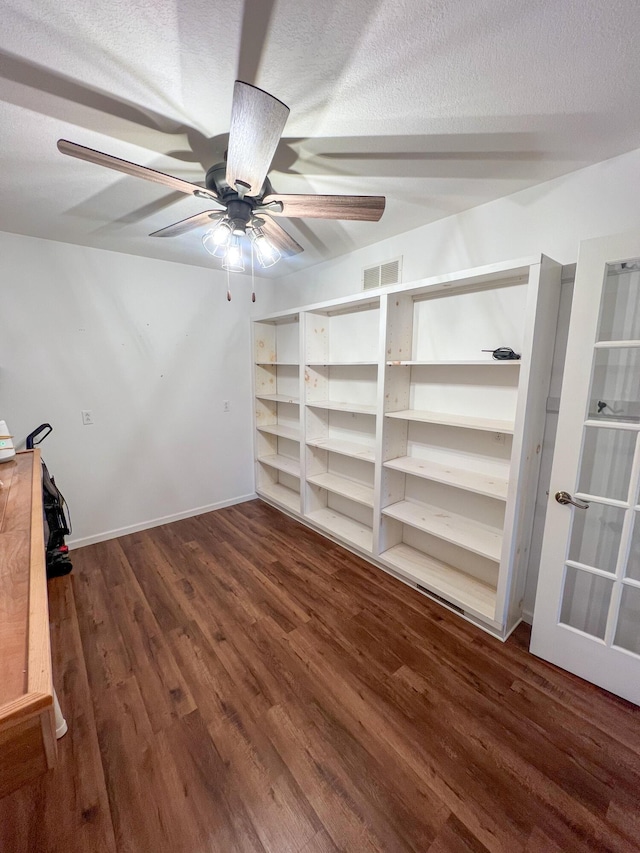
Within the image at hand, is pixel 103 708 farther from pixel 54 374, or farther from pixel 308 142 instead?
pixel 308 142

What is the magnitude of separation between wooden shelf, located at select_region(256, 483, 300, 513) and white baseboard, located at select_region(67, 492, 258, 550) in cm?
22

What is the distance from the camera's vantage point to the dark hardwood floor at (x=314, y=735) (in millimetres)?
1137

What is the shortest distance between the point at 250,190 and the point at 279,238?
17.9 inches

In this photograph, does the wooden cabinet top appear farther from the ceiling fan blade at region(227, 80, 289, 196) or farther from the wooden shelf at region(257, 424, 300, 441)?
the wooden shelf at region(257, 424, 300, 441)

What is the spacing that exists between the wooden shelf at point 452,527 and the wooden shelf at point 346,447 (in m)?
0.44

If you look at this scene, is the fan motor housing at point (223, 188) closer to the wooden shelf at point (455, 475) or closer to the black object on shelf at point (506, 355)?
the black object on shelf at point (506, 355)

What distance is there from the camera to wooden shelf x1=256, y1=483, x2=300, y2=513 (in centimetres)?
344

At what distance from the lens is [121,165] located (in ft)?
3.72

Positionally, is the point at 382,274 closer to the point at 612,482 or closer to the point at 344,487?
the point at 344,487

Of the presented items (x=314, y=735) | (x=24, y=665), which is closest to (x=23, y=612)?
(x=24, y=665)

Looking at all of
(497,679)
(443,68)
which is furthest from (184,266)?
(497,679)

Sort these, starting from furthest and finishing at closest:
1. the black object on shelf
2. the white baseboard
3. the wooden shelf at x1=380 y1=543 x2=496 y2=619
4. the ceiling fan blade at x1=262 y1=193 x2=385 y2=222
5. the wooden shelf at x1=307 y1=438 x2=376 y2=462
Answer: the white baseboard
the wooden shelf at x1=307 y1=438 x2=376 y2=462
the wooden shelf at x1=380 y1=543 x2=496 y2=619
the black object on shelf
the ceiling fan blade at x1=262 y1=193 x2=385 y2=222

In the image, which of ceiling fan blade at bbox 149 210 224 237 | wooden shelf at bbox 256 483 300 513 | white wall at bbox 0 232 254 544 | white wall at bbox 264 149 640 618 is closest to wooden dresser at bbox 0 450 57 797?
ceiling fan blade at bbox 149 210 224 237

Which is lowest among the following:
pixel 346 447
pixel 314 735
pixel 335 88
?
pixel 314 735
